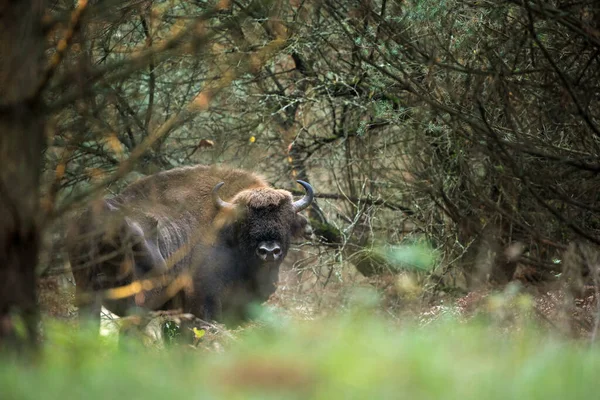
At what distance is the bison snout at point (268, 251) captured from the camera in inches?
432

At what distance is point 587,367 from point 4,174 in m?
2.66

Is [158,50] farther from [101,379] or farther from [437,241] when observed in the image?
[437,241]

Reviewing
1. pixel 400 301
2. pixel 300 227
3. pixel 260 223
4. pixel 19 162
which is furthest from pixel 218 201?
pixel 19 162

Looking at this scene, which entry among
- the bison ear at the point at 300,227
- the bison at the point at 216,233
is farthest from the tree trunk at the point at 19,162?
the bison ear at the point at 300,227

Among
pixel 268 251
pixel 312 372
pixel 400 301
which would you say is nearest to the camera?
pixel 312 372

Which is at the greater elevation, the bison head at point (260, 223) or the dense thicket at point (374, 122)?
the dense thicket at point (374, 122)

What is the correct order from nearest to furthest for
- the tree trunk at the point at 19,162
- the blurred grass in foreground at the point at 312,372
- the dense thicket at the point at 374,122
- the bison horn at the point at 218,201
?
the blurred grass in foreground at the point at 312,372 < the tree trunk at the point at 19,162 < the dense thicket at the point at 374,122 < the bison horn at the point at 218,201

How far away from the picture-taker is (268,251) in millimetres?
10961

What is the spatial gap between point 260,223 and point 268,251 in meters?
0.39

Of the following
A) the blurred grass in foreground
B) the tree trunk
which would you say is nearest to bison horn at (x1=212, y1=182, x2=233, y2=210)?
the blurred grass in foreground

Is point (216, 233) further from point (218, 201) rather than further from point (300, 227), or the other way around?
point (300, 227)

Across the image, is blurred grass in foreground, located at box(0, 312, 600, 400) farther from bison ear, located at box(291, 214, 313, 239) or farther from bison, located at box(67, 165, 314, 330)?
bison ear, located at box(291, 214, 313, 239)

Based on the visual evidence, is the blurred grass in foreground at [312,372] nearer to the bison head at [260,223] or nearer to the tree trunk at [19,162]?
the tree trunk at [19,162]

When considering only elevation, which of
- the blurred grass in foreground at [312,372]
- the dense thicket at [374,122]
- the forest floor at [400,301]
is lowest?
the blurred grass in foreground at [312,372]
